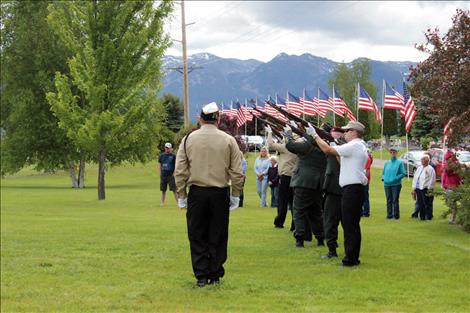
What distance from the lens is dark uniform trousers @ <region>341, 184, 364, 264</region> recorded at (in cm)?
915

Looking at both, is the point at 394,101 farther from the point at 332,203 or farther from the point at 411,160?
the point at 332,203

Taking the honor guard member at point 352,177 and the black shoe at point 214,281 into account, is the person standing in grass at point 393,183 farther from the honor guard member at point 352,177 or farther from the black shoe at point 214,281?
the black shoe at point 214,281

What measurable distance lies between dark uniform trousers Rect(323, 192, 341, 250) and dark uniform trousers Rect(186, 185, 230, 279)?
8.08 ft

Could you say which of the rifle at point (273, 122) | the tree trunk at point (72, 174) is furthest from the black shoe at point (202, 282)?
the tree trunk at point (72, 174)

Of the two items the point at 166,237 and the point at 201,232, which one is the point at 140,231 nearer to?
the point at 166,237

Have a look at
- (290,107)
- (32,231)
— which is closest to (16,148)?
(290,107)

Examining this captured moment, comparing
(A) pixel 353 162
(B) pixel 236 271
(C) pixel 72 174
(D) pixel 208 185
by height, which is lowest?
(B) pixel 236 271

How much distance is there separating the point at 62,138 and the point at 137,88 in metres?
16.4

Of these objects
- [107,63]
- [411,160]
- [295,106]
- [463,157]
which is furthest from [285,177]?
[295,106]

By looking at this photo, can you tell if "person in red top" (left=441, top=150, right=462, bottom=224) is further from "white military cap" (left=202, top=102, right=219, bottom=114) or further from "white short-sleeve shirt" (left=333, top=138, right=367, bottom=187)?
"white military cap" (left=202, top=102, right=219, bottom=114)

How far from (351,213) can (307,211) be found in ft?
7.89

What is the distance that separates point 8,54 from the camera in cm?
4144

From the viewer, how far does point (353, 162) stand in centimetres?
914

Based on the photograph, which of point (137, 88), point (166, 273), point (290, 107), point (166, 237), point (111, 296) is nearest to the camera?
point (111, 296)
